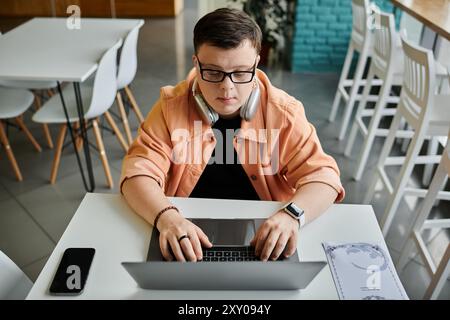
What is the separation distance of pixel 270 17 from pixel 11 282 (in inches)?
168

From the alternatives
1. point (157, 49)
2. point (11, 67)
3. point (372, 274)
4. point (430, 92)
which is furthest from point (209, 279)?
point (157, 49)

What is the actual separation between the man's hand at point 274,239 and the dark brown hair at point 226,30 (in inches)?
19.3

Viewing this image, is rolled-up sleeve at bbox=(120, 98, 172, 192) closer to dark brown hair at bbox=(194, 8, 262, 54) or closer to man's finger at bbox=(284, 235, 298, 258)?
dark brown hair at bbox=(194, 8, 262, 54)

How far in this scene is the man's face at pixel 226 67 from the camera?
3.57ft

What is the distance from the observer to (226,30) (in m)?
1.09

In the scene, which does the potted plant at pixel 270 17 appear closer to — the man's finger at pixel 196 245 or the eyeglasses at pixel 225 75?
the eyeglasses at pixel 225 75

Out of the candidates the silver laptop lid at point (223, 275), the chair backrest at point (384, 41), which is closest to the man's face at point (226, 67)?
the silver laptop lid at point (223, 275)

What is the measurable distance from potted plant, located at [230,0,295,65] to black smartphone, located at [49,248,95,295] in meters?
3.81

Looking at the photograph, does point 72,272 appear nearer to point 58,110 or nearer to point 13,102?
point 58,110

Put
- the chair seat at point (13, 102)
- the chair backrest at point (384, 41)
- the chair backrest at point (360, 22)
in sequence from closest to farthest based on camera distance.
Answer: the chair backrest at point (384, 41) → the chair seat at point (13, 102) → the chair backrest at point (360, 22)

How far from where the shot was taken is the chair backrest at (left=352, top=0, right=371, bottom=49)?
2.76 metres

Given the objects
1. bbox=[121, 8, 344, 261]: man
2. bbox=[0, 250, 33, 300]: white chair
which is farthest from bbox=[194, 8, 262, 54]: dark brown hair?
bbox=[0, 250, 33, 300]: white chair
